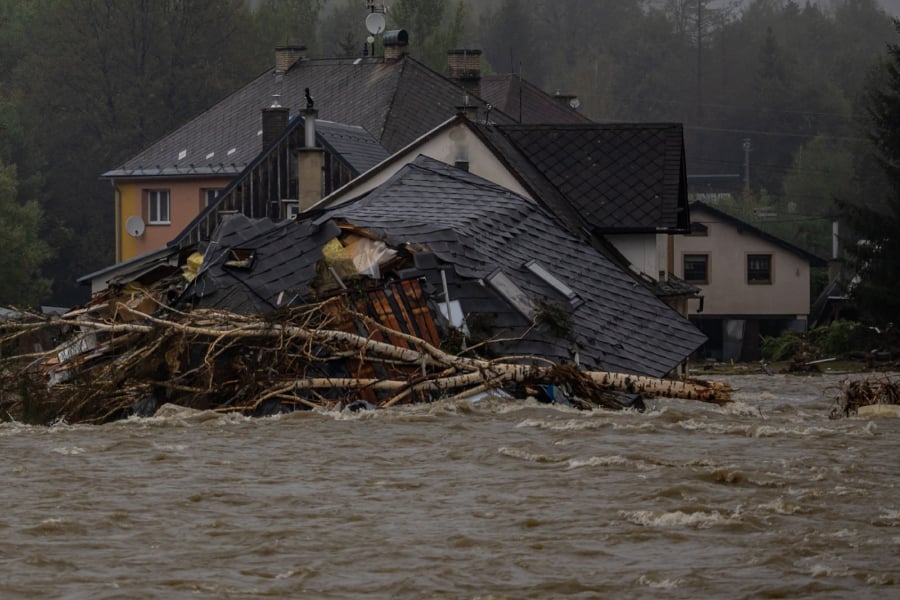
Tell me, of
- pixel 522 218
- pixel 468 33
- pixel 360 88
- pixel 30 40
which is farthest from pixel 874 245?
pixel 468 33

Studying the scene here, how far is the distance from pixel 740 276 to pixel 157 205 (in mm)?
19352

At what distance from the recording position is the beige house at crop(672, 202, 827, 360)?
59.4 metres

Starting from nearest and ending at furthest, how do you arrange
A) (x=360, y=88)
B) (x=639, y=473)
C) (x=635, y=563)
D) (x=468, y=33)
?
1. (x=635, y=563)
2. (x=639, y=473)
3. (x=360, y=88)
4. (x=468, y=33)

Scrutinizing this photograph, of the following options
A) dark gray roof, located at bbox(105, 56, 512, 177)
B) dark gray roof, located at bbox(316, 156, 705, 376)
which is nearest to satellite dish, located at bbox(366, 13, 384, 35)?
dark gray roof, located at bbox(105, 56, 512, 177)

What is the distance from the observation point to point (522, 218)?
27.3 meters

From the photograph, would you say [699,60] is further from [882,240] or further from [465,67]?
[882,240]

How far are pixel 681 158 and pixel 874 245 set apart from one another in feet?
51.7

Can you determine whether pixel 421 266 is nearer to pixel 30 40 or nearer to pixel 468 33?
pixel 30 40

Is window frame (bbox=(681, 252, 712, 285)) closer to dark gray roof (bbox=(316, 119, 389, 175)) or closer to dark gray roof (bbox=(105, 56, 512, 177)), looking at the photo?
dark gray roof (bbox=(105, 56, 512, 177))

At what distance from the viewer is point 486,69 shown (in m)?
84.5

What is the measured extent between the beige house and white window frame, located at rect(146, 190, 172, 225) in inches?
659

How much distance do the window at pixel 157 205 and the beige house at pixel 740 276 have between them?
16.8 metres

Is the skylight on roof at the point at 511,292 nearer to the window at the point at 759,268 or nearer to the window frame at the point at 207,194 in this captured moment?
the window frame at the point at 207,194

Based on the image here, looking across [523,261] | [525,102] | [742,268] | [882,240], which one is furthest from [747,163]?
[523,261]
